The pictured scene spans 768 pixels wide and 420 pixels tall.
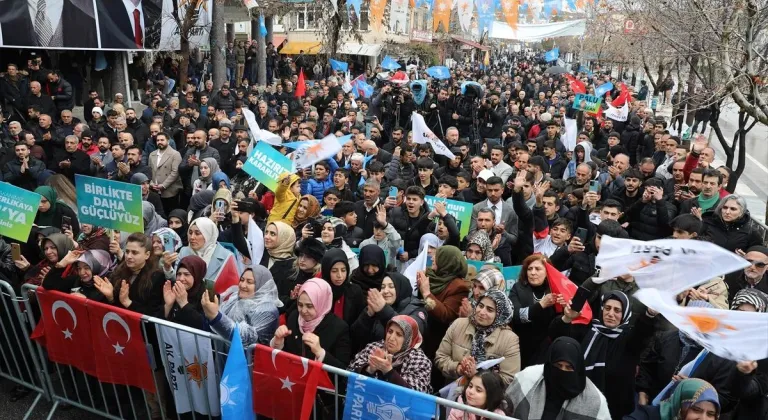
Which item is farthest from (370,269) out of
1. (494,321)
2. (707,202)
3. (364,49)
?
(364,49)

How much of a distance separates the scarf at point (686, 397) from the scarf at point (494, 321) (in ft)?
3.33

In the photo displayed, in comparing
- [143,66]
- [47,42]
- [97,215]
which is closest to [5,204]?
[97,215]

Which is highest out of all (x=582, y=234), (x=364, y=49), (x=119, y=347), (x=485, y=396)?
(x=485, y=396)

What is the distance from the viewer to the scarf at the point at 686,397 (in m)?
3.22

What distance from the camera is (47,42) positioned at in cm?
→ 1441

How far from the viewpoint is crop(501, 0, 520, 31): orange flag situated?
24445 mm

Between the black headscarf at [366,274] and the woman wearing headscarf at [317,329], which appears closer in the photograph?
the woman wearing headscarf at [317,329]

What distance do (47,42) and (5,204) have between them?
1096cm

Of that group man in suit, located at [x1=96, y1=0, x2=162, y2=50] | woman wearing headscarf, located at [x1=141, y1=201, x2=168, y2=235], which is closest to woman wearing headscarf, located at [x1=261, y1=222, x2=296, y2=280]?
woman wearing headscarf, located at [x1=141, y1=201, x2=168, y2=235]

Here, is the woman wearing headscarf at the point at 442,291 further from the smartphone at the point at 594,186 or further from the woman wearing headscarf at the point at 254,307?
the smartphone at the point at 594,186

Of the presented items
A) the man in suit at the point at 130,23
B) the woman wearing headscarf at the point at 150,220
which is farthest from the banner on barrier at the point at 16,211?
the man in suit at the point at 130,23

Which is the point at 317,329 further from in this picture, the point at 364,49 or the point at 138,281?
the point at 364,49

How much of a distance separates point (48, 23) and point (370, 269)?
13101 mm

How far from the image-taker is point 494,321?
3965mm
